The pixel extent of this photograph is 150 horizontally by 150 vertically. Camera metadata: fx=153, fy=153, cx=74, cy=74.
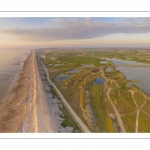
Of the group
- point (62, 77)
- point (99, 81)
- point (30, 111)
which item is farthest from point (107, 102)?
point (62, 77)

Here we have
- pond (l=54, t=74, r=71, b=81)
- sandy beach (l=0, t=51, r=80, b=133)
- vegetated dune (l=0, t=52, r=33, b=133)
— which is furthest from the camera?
pond (l=54, t=74, r=71, b=81)

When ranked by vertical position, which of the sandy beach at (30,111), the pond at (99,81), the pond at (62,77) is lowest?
the sandy beach at (30,111)

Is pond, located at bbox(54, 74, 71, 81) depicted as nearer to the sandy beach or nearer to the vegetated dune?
the sandy beach

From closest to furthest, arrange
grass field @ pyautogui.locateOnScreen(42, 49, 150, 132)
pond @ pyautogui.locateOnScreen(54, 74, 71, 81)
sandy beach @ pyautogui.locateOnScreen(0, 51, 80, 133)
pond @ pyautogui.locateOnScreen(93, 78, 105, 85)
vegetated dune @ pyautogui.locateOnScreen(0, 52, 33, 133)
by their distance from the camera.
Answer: sandy beach @ pyautogui.locateOnScreen(0, 51, 80, 133)
vegetated dune @ pyautogui.locateOnScreen(0, 52, 33, 133)
grass field @ pyautogui.locateOnScreen(42, 49, 150, 132)
pond @ pyautogui.locateOnScreen(93, 78, 105, 85)
pond @ pyautogui.locateOnScreen(54, 74, 71, 81)

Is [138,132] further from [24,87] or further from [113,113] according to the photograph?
[24,87]

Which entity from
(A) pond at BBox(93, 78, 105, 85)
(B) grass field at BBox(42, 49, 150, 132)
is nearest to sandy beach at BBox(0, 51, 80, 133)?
(B) grass field at BBox(42, 49, 150, 132)

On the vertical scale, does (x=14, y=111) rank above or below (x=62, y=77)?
below

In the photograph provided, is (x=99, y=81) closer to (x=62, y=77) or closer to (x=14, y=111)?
(x=62, y=77)

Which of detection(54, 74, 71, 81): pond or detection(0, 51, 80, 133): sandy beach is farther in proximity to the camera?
detection(54, 74, 71, 81): pond

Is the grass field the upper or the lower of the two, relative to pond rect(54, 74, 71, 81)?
lower

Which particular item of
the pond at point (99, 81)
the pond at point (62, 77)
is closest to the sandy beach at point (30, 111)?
the pond at point (62, 77)

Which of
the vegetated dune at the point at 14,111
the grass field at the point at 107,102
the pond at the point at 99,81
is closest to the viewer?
the vegetated dune at the point at 14,111

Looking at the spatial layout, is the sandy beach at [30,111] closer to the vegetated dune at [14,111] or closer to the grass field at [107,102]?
the vegetated dune at [14,111]
